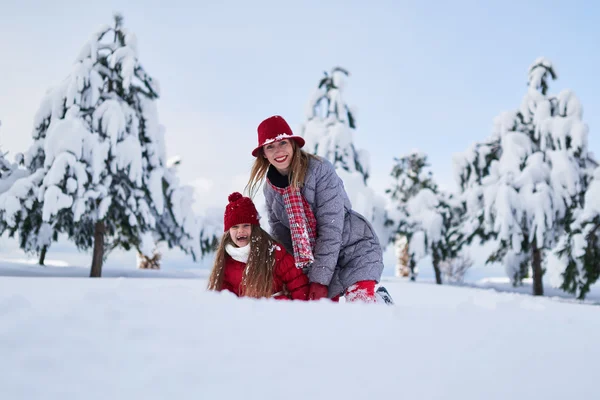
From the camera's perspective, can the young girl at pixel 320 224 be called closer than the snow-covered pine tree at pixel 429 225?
Yes

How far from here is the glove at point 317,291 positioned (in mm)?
2973

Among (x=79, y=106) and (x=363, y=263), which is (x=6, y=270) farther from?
(x=363, y=263)

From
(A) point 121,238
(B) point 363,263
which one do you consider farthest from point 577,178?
(A) point 121,238

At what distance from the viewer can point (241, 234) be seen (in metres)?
3.52

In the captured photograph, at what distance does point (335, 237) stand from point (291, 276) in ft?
1.58

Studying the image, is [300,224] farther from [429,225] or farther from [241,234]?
[429,225]

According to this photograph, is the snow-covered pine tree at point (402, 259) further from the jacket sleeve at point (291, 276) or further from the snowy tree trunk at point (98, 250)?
the jacket sleeve at point (291, 276)

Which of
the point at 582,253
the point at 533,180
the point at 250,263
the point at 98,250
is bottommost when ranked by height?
the point at 98,250

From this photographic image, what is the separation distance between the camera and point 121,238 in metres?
14.2

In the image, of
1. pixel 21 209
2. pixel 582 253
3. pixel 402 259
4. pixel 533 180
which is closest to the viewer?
pixel 582 253

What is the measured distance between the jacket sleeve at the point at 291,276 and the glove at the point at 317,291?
0.15 m

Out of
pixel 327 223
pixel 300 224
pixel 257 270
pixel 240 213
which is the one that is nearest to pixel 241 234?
pixel 240 213

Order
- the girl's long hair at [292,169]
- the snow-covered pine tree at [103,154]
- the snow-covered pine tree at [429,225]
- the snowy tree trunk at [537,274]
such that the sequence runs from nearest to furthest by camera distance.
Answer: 1. the girl's long hair at [292,169]
2. the snow-covered pine tree at [103,154]
3. the snowy tree trunk at [537,274]
4. the snow-covered pine tree at [429,225]

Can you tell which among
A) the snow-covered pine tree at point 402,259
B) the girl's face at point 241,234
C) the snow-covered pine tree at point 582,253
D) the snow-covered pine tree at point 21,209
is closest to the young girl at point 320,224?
the girl's face at point 241,234
